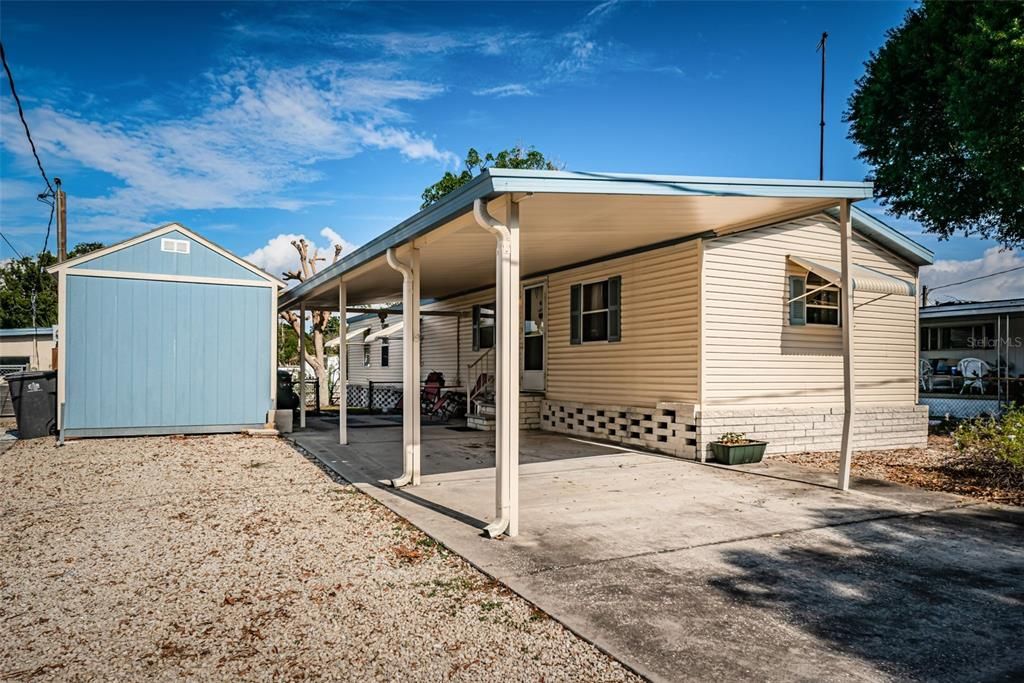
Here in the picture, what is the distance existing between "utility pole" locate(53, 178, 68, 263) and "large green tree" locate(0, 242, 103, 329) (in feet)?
55.5

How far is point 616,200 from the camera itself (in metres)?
5.62

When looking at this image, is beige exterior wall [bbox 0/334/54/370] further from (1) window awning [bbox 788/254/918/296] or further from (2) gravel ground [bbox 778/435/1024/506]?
(2) gravel ground [bbox 778/435/1024/506]

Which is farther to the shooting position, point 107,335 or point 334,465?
point 107,335

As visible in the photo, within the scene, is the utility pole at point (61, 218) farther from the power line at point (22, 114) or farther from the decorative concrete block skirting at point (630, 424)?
the decorative concrete block skirting at point (630, 424)

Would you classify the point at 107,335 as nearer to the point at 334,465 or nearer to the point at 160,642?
the point at 334,465

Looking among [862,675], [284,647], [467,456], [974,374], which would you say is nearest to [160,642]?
[284,647]

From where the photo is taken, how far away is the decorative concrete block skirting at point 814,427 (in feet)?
26.6

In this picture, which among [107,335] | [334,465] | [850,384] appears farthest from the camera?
[107,335]

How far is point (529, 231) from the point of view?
7066 millimetres

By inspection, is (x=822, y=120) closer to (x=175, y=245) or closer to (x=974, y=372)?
(x=974, y=372)

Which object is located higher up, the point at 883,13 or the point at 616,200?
the point at 883,13

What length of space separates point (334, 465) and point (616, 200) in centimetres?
480

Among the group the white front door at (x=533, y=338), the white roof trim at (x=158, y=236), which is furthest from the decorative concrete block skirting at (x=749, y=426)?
the white roof trim at (x=158, y=236)

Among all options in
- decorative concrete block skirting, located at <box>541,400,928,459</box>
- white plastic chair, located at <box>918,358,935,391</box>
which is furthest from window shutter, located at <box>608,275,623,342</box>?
white plastic chair, located at <box>918,358,935,391</box>
